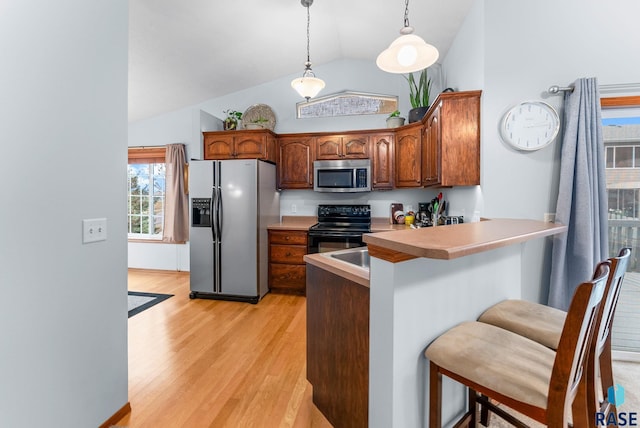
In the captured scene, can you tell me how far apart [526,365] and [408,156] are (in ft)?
9.80

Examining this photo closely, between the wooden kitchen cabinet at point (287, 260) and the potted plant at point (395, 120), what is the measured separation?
6.21ft

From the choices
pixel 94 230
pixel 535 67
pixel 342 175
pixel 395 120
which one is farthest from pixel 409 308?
pixel 395 120

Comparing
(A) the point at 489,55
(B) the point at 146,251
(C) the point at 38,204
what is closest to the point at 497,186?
(A) the point at 489,55

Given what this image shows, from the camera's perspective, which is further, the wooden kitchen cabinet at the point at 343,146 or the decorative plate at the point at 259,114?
the decorative plate at the point at 259,114

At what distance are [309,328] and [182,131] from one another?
4.31 meters

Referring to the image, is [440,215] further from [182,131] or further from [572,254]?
[182,131]

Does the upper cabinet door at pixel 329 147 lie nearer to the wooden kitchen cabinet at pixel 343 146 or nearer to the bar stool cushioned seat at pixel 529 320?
the wooden kitchen cabinet at pixel 343 146

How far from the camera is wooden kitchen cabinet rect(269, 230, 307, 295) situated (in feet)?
12.5

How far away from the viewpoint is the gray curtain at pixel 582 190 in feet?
6.77

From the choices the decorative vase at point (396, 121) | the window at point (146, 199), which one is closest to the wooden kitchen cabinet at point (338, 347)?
the decorative vase at point (396, 121)

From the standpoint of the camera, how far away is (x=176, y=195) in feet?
15.3

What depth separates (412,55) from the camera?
1737mm

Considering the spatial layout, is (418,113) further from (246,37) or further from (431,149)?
(246,37)

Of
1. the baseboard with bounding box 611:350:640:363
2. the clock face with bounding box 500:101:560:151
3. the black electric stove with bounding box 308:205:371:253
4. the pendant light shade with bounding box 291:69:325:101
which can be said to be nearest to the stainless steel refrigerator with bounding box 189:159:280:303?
the black electric stove with bounding box 308:205:371:253
